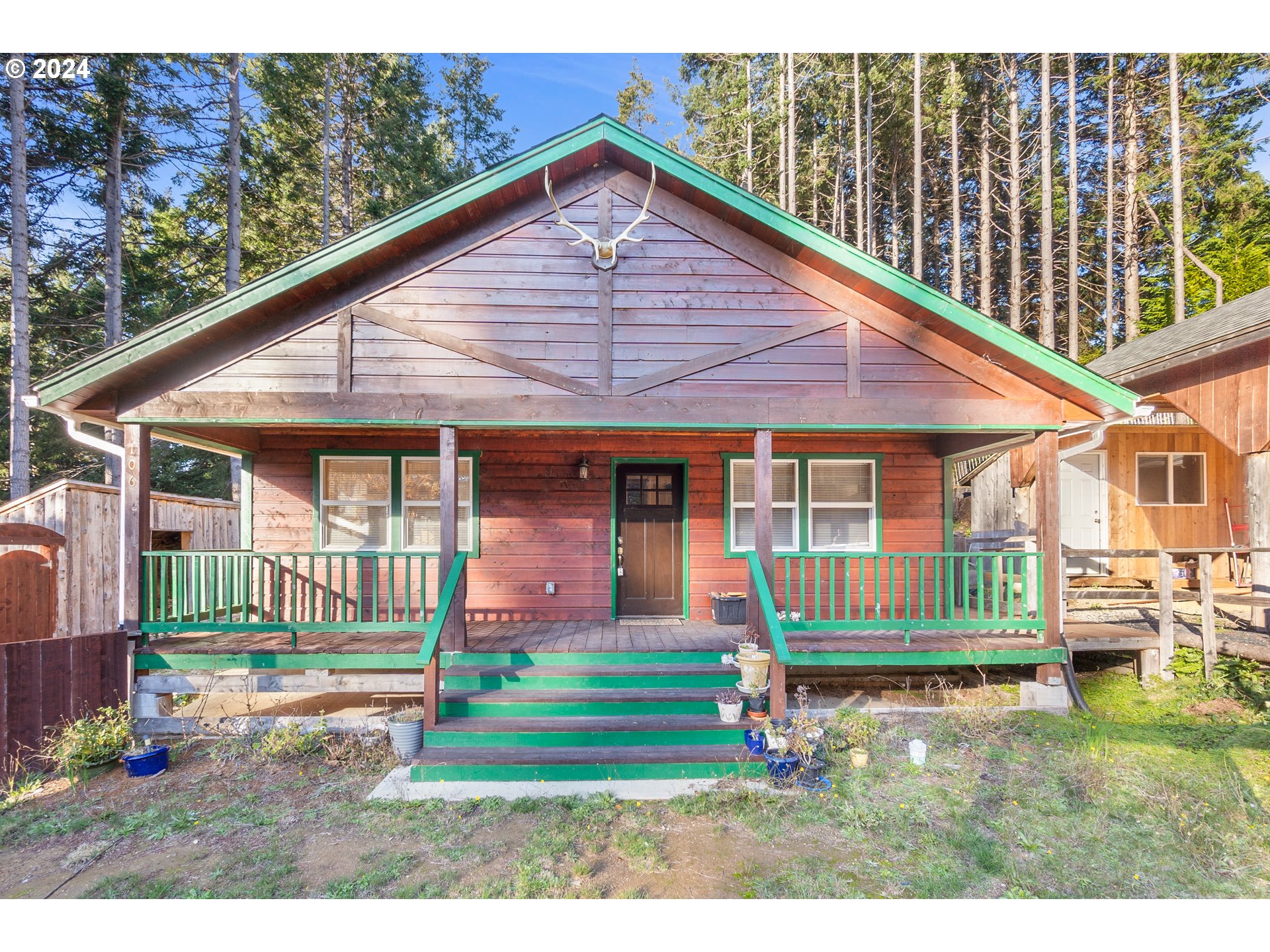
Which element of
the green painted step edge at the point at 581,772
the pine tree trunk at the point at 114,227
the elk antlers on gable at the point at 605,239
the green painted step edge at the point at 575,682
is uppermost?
the pine tree trunk at the point at 114,227

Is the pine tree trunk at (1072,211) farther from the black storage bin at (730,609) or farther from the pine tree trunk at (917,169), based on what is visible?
the black storage bin at (730,609)

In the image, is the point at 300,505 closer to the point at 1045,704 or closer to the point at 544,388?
the point at 544,388

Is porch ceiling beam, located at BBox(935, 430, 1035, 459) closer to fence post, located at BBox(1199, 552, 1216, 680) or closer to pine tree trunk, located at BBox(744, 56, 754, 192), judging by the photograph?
fence post, located at BBox(1199, 552, 1216, 680)

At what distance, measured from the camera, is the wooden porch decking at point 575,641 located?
5891 millimetres

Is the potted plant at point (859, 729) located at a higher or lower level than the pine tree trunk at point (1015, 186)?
lower

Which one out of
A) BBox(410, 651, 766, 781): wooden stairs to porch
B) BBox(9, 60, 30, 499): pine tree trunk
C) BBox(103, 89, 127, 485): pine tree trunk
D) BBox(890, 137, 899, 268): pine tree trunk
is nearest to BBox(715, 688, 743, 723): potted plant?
BBox(410, 651, 766, 781): wooden stairs to porch

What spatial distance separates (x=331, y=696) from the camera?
728cm

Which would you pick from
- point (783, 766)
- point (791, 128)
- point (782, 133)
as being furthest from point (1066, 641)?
point (782, 133)

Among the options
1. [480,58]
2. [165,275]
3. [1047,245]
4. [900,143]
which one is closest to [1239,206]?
[1047,245]

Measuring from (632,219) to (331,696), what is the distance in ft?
21.6

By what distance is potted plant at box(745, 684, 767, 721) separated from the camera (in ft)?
17.2

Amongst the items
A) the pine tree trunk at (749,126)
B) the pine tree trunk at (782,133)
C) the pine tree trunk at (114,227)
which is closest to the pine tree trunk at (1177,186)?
the pine tree trunk at (782,133)

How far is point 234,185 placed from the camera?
1339 cm

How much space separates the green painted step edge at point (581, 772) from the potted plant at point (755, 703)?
0.50 m
